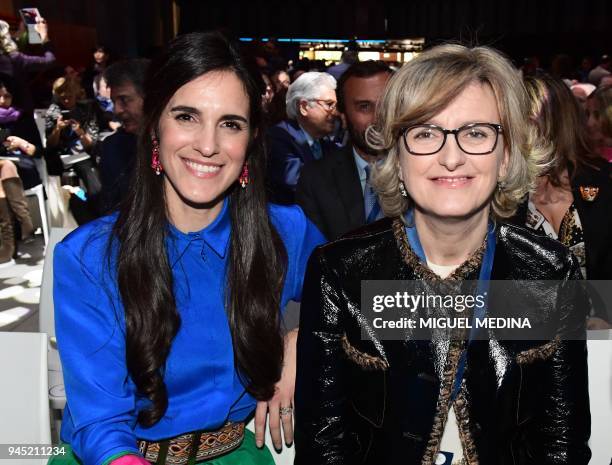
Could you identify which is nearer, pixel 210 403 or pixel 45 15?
pixel 210 403

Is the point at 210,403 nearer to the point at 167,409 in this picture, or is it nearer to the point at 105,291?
the point at 167,409

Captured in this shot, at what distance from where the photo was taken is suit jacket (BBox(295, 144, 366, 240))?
2.96m

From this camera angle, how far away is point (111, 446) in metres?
1.36

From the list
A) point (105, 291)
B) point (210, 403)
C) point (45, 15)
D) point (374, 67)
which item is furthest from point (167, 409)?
point (45, 15)

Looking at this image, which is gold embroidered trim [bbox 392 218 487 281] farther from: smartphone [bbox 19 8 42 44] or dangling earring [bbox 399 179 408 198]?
smartphone [bbox 19 8 42 44]

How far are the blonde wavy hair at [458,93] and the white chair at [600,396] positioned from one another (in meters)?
0.54

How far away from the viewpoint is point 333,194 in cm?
299

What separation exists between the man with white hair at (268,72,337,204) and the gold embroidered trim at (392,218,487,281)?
2625 mm

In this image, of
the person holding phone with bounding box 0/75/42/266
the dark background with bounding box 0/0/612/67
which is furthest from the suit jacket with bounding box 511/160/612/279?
the dark background with bounding box 0/0/612/67

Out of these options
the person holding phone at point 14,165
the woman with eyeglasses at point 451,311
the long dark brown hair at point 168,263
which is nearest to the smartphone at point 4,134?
the person holding phone at point 14,165

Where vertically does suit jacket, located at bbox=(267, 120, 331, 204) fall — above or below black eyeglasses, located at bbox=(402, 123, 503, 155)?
below

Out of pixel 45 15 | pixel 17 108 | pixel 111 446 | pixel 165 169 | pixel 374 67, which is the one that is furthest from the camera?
pixel 45 15

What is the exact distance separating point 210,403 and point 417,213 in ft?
2.33

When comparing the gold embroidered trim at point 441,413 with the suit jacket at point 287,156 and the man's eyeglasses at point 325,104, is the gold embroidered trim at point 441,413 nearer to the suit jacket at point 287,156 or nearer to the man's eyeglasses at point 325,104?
the suit jacket at point 287,156
